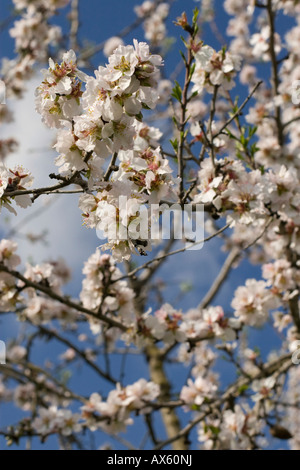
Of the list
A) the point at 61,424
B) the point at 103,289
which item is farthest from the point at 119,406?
the point at 103,289

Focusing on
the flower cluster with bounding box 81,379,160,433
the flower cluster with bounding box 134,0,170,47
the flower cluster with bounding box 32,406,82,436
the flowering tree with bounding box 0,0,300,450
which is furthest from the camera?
the flower cluster with bounding box 134,0,170,47

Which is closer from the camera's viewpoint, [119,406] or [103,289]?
[103,289]

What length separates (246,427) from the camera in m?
3.11

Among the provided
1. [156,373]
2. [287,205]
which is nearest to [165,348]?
[156,373]

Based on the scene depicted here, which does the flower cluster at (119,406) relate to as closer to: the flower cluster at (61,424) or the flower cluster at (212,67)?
the flower cluster at (61,424)

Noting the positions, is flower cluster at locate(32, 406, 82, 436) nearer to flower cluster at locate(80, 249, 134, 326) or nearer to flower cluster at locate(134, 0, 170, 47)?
flower cluster at locate(80, 249, 134, 326)

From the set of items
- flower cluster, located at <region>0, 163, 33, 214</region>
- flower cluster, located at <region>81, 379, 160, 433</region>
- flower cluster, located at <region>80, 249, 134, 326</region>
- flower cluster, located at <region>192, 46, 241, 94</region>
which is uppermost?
flower cluster, located at <region>192, 46, 241, 94</region>

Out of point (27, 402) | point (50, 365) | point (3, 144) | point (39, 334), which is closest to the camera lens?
point (39, 334)

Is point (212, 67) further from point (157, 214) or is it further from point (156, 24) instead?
point (156, 24)

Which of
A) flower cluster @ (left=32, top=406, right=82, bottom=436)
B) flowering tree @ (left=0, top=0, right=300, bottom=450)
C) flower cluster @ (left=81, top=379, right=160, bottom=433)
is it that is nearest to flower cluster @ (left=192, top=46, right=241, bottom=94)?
flowering tree @ (left=0, top=0, right=300, bottom=450)

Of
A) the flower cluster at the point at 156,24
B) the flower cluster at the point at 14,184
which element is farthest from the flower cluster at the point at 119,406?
the flower cluster at the point at 156,24
